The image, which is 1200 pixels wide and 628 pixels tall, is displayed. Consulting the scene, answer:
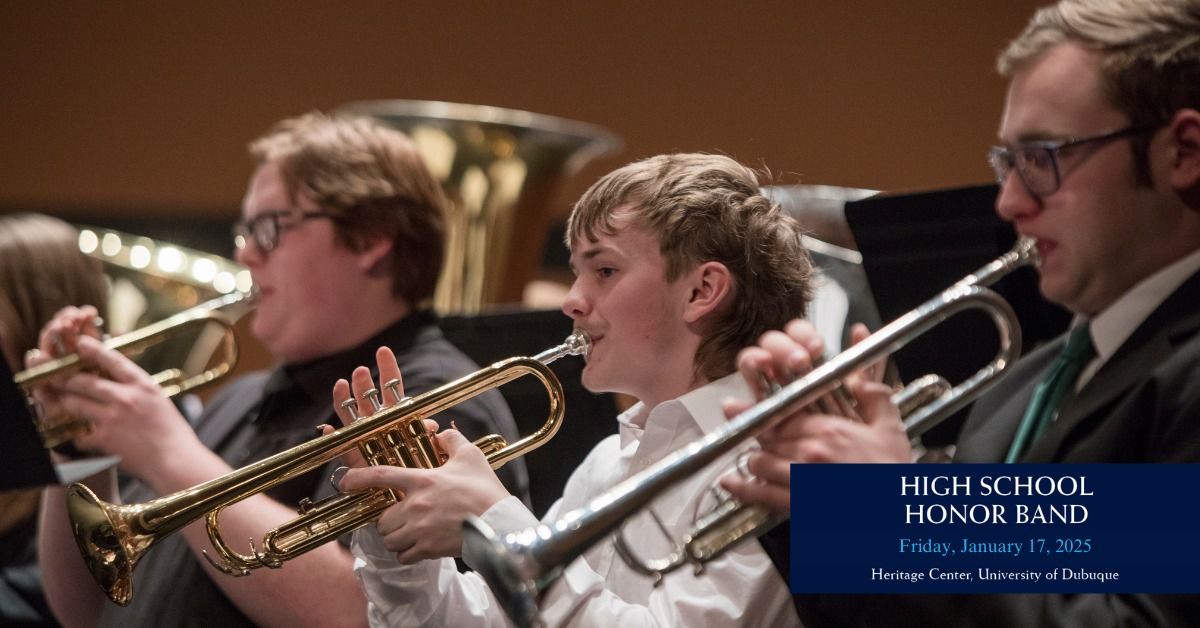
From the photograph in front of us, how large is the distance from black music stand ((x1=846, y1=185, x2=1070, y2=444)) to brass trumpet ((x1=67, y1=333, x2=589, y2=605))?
1.80ft

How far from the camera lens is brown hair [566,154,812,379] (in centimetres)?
193

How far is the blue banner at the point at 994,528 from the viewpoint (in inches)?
55.0

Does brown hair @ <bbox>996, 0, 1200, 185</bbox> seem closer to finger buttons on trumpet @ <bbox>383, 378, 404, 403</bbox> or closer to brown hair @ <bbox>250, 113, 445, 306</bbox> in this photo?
finger buttons on trumpet @ <bbox>383, 378, 404, 403</bbox>

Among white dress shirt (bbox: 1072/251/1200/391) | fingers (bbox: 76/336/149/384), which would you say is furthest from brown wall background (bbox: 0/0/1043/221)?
white dress shirt (bbox: 1072/251/1200/391)

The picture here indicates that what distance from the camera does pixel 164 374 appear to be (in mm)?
3033

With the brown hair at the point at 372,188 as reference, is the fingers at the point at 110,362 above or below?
A: below

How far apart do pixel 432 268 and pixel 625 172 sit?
778 millimetres

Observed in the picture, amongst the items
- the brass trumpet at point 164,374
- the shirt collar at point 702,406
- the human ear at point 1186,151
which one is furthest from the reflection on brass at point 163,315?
the human ear at point 1186,151

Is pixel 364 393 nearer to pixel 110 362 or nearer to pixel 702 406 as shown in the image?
pixel 702 406

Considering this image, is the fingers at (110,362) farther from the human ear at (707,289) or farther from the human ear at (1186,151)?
the human ear at (1186,151)

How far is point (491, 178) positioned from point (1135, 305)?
287cm

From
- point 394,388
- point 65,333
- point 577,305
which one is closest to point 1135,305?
point 577,305

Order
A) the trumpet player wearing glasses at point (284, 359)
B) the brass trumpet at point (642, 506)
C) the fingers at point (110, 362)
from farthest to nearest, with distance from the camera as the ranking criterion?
the fingers at point (110, 362), the trumpet player wearing glasses at point (284, 359), the brass trumpet at point (642, 506)

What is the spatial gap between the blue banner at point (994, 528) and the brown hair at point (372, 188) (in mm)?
1384
